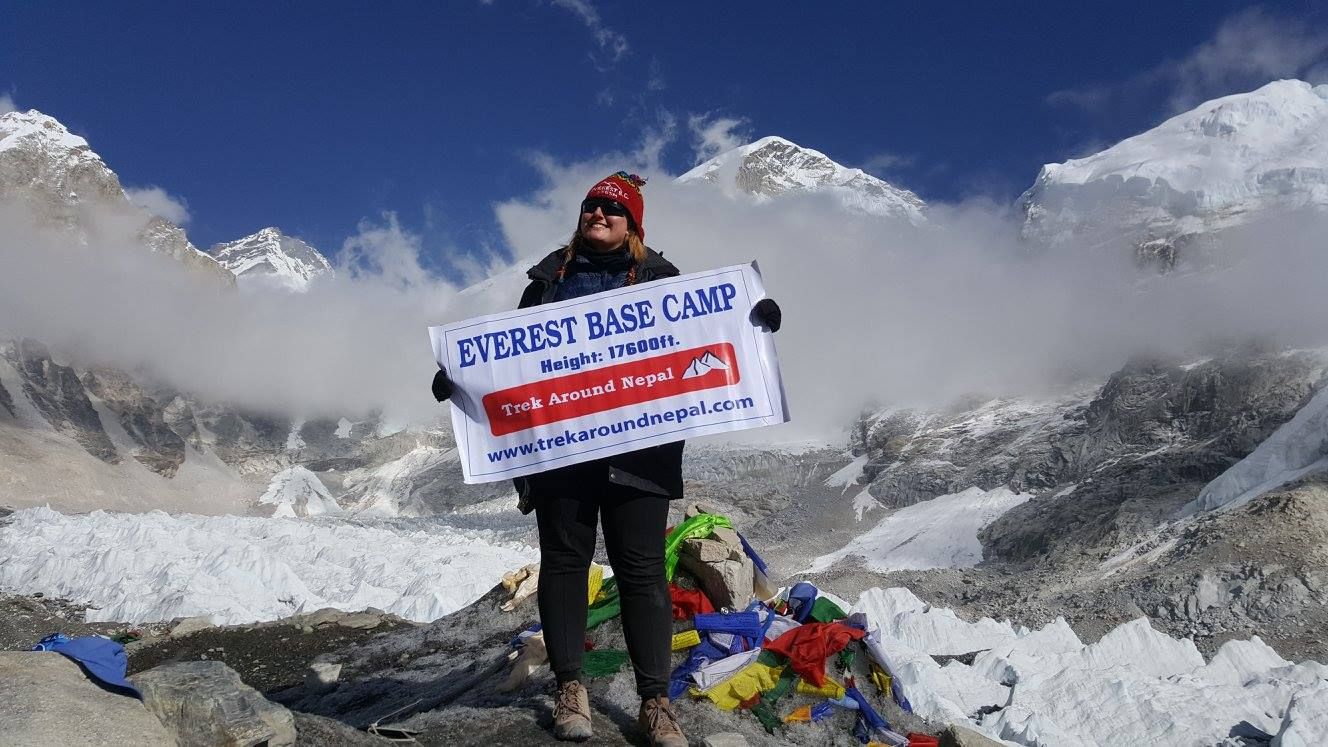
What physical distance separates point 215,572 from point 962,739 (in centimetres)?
1859

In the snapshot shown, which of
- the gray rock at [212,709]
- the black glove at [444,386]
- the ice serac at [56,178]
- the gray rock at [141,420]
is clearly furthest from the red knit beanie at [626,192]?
the ice serac at [56,178]

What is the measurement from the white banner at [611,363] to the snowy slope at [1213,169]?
469 feet

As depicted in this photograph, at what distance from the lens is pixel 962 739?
10.6 feet

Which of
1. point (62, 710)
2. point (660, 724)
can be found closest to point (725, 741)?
point (660, 724)

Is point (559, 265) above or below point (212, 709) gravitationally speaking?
above

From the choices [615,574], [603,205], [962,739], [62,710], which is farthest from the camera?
[962,739]

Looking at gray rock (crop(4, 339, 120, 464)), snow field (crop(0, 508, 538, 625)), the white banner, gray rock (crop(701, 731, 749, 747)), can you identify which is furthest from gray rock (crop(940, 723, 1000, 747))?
gray rock (crop(4, 339, 120, 464))

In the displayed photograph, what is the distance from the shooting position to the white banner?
3227 millimetres

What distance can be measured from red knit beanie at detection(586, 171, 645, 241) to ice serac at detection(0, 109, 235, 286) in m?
228

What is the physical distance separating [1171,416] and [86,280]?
699 feet

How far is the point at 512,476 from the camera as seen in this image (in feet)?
10.3

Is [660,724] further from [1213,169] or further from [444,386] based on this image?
[1213,169]

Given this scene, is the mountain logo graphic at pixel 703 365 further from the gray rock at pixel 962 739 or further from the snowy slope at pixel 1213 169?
the snowy slope at pixel 1213 169

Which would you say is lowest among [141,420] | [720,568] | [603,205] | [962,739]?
[962,739]
